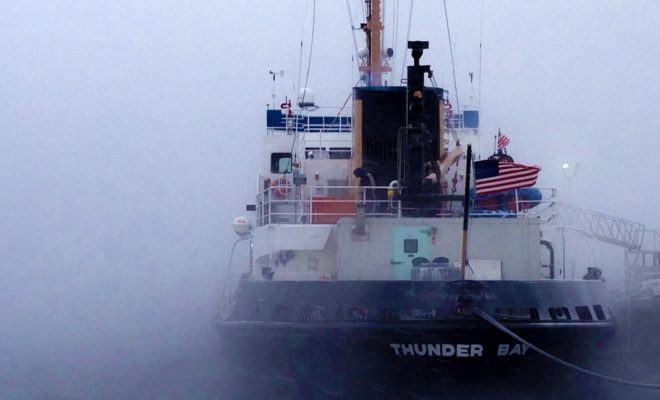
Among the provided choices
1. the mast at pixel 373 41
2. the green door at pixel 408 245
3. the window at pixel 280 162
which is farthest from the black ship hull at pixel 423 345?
the mast at pixel 373 41

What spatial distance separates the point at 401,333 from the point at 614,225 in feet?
60.7

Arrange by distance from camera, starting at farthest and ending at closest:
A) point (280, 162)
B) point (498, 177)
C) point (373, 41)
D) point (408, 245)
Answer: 1. point (280, 162)
2. point (373, 41)
3. point (498, 177)
4. point (408, 245)

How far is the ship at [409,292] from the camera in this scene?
660 inches

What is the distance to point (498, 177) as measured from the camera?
62.6ft

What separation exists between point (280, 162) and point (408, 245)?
21.5 feet

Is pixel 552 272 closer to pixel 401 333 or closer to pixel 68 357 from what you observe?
pixel 401 333

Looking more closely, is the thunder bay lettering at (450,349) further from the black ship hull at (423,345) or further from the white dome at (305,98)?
the white dome at (305,98)

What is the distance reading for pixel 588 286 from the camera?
1783 centimetres

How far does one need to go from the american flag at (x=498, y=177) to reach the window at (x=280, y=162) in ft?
18.4

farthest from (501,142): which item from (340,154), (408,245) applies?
(408,245)

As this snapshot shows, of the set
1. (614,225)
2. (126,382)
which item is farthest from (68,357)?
(614,225)

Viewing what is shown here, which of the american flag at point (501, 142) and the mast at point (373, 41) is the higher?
the mast at point (373, 41)

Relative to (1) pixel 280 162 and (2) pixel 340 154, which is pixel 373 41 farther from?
(1) pixel 280 162

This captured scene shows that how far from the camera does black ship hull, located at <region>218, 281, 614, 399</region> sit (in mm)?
16703
